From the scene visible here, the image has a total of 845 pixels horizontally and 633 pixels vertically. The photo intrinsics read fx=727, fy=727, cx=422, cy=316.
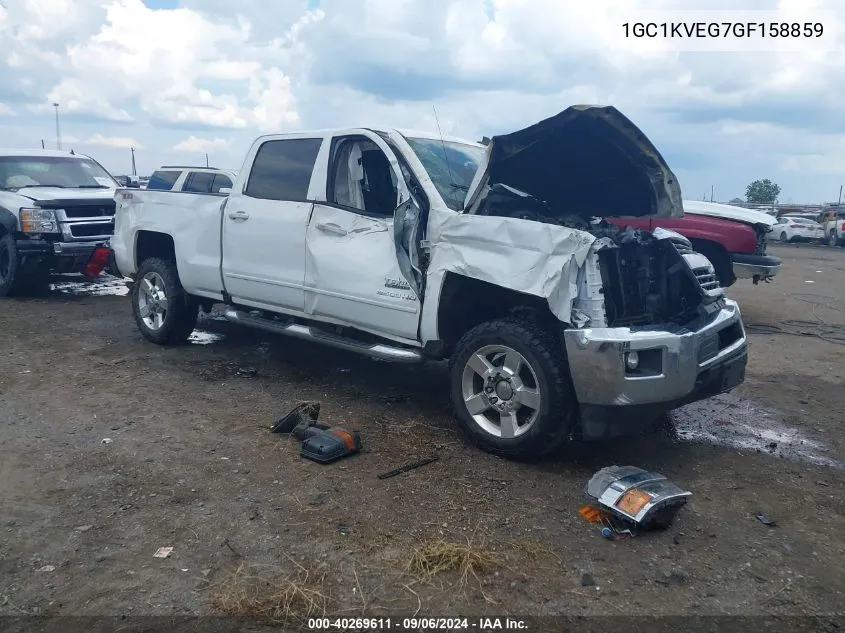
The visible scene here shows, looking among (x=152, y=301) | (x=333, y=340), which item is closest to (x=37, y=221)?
(x=152, y=301)

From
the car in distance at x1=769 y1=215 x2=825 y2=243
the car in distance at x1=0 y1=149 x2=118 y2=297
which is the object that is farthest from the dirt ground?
the car in distance at x1=769 y1=215 x2=825 y2=243

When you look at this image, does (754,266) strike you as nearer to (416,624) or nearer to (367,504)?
(367,504)

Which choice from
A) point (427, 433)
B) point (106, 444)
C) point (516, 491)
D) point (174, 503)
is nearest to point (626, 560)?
point (516, 491)

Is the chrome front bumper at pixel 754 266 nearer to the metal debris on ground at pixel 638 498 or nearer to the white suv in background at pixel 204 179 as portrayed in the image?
the metal debris on ground at pixel 638 498

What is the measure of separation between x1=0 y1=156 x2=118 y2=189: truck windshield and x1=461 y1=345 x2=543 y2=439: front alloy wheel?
8544mm

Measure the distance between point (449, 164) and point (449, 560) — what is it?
3057 millimetres

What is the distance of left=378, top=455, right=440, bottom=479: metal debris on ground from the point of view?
4160mm

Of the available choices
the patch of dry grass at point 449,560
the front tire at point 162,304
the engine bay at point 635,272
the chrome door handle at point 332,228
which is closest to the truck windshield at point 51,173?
the front tire at point 162,304

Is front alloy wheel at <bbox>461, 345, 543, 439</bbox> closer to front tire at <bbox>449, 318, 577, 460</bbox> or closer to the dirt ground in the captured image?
front tire at <bbox>449, 318, 577, 460</bbox>

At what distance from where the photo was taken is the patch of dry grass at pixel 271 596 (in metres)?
2.83

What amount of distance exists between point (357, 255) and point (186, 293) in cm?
247

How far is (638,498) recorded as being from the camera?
3602mm

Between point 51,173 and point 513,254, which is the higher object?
point 51,173

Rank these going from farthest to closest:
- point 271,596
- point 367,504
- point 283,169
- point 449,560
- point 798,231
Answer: point 798,231
point 283,169
point 367,504
point 449,560
point 271,596
